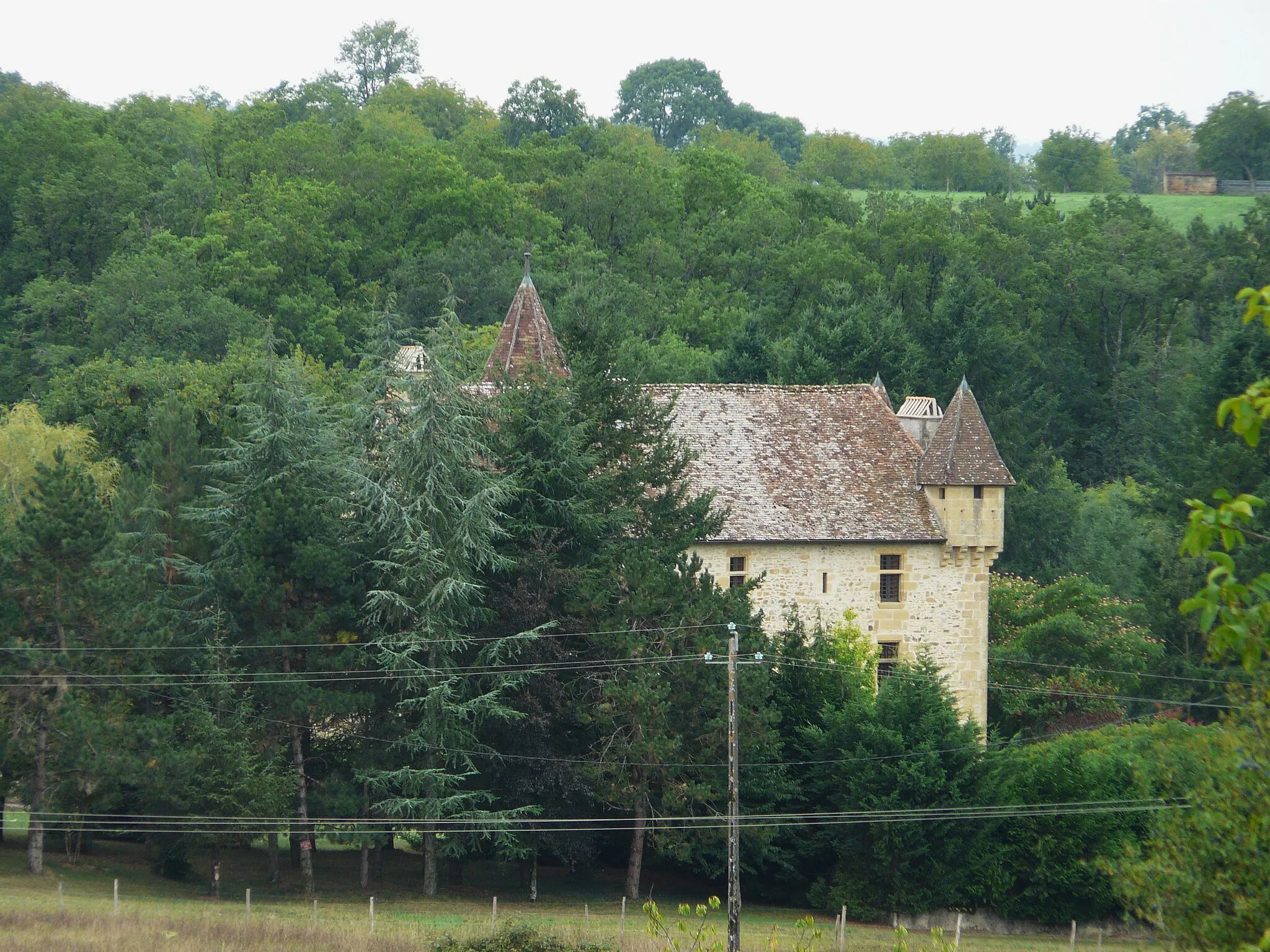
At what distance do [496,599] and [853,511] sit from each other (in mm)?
10117

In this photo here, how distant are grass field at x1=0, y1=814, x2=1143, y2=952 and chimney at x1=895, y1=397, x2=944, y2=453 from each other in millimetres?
13820

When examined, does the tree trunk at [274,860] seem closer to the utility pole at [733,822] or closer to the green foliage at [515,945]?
the green foliage at [515,945]

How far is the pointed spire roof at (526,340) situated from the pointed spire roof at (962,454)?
9788 mm

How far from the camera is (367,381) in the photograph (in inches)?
1469

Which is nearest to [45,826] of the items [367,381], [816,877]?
[367,381]

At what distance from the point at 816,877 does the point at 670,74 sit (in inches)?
4690

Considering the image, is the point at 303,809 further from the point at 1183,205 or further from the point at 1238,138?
the point at 1238,138

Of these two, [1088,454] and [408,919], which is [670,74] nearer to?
→ [1088,454]

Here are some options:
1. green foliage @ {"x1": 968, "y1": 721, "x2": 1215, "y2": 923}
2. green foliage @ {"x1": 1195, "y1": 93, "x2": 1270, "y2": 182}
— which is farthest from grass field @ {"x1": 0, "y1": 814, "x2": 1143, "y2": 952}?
green foliage @ {"x1": 1195, "y1": 93, "x2": 1270, "y2": 182}

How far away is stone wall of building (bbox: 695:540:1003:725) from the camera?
38406 millimetres

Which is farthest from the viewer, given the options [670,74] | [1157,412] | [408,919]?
[670,74]

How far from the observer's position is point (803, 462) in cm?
4019

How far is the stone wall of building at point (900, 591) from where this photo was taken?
1512 inches

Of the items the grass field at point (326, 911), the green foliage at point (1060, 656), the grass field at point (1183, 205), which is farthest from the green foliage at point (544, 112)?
the grass field at point (326, 911)
